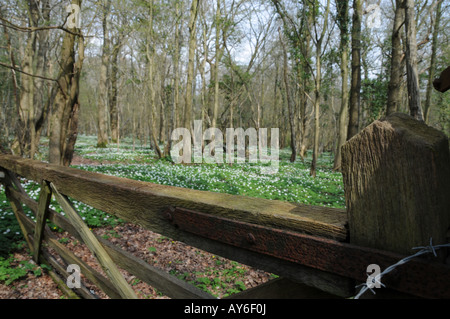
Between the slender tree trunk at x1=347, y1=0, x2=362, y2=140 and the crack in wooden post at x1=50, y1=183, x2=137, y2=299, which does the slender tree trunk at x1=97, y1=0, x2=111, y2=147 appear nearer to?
the slender tree trunk at x1=347, y1=0, x2=362, y2=140

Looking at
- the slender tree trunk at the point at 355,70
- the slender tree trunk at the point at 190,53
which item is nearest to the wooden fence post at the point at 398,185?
the slender tree trunk at the point at 190,53

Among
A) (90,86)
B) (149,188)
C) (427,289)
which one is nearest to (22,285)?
(149,188)

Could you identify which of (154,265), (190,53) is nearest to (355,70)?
(190,53)

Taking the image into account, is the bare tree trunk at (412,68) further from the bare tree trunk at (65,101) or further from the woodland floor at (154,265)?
the bare tree trunk at (65,101)

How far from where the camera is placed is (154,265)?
15.4ft

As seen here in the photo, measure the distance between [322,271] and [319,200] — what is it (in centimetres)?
795

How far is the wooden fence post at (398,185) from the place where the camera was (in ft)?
2.62

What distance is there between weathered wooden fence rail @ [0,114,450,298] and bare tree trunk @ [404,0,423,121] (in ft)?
28.2

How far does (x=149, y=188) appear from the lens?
5.60 feet

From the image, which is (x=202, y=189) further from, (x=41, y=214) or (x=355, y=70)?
(x=355, y=70)

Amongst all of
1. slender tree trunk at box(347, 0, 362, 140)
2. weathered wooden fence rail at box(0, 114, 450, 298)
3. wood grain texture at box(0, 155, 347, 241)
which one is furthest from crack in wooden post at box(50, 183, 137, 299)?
slender tree trunk at box(347, 0, 362, 140)

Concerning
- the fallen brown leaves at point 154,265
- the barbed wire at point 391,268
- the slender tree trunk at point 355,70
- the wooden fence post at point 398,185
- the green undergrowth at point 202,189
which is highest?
the slender tree trunk at point 355,70

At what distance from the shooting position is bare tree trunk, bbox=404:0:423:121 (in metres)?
7.77

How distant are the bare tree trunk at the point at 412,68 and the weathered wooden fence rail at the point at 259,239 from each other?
8.61m
